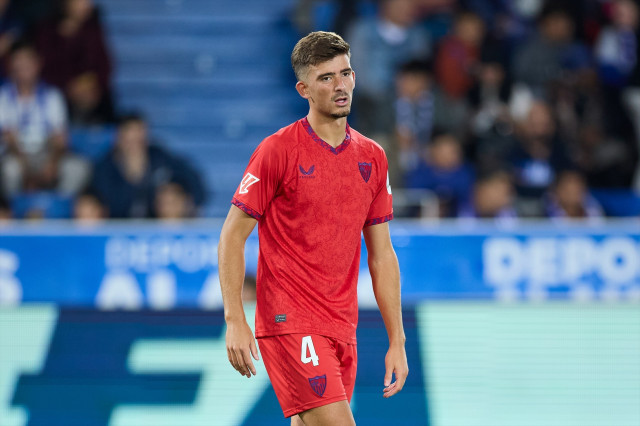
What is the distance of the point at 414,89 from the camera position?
33.4ft

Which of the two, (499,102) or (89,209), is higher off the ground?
(499,102)

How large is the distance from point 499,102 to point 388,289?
Result: 7122 mm

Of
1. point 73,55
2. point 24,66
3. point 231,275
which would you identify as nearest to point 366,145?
point 231,275

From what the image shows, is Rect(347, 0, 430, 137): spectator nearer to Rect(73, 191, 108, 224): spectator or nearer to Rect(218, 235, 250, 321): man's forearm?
Rect(73, 191, 108, 224): spectator

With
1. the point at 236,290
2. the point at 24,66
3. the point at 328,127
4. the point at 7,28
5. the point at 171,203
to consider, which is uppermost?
the point at 7,28

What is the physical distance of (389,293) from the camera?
3.69 metres

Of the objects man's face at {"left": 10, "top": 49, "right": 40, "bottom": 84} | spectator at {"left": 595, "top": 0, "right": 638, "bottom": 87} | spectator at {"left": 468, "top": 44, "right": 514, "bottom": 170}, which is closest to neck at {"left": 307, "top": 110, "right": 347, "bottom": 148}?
spectator at {"left": 468, "top": 44, "right": 514, "bottom": 170}

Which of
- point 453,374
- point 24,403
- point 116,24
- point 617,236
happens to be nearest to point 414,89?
point 617,236

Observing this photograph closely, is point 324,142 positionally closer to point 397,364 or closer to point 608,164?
point 397,364

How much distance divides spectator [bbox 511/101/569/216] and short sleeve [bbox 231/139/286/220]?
6.50 m

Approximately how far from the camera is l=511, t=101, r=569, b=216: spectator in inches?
386

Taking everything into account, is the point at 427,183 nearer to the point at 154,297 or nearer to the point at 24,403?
the point at 154,297

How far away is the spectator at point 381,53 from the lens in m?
10.1

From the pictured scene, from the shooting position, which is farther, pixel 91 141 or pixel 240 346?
pixel 91 141
